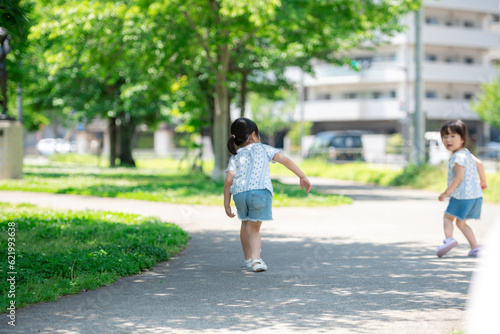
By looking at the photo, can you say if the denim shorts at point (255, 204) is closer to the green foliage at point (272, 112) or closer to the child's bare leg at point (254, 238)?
the child's bare leg at point (254, 238)

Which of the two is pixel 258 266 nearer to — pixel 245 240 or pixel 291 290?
pixel 245 240

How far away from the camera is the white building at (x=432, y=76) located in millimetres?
55594

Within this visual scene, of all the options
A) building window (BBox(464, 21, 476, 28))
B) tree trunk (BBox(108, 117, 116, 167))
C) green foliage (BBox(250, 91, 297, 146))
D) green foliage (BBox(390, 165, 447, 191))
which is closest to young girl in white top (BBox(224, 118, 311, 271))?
green foliage (BBox(390, 165, 447, 191))

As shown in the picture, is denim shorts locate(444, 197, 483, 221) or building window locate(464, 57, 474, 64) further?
building window locate(464, 57, 474, 64)

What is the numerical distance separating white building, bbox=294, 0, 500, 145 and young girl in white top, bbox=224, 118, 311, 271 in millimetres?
48289

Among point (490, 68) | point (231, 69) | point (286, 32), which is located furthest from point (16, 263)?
point (490, 68)

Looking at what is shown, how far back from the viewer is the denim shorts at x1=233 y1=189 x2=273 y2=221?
7.14 meters

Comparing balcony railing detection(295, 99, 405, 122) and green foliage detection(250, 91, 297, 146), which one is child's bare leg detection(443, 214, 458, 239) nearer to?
balcony railing detection(295, 99, 405, 122)

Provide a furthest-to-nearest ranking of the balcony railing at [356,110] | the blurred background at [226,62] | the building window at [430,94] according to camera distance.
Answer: the building window at [430,94] < the balcony railing at [356,110] < the blurred background at [226,62]

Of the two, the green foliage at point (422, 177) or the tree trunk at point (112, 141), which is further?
the tree trunk at point (112, 141)

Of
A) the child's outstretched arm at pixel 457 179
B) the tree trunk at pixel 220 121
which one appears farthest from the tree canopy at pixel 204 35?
the child's outstretched arm at pixel 457 179

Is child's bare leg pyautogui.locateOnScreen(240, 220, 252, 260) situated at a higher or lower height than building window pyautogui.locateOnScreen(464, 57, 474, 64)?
lower

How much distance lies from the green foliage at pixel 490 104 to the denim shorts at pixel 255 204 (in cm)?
4745

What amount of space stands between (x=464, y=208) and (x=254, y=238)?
2.66m
